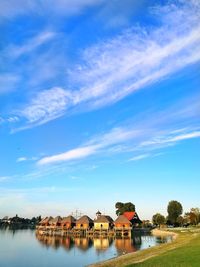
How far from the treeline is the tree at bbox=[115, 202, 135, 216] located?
1383cm

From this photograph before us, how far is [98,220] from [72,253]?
55.0m

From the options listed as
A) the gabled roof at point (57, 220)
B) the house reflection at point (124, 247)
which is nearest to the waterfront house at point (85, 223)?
the gabled roof at point (57, 220)

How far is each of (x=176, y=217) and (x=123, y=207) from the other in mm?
21568

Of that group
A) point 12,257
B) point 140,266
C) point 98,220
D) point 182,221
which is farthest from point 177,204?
point 140,266

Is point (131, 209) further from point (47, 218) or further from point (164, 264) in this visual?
point (164, 264)

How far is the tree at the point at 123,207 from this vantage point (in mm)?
142125

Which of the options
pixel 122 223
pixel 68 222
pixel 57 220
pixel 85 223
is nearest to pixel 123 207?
pixel 68 222

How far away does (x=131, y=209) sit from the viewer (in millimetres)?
141250

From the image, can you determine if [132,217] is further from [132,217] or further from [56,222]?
[56,222]

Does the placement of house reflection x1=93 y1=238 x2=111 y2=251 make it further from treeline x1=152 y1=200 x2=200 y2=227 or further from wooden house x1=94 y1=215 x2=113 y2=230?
treeline x1=152 y1=200 x2=200 y2=227

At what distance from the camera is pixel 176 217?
141 metres

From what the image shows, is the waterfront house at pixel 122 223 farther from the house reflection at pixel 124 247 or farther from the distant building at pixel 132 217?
the house reflection at pixel 124 247

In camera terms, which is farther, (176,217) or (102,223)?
(176,217)

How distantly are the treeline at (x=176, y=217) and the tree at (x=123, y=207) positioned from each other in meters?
13.8
